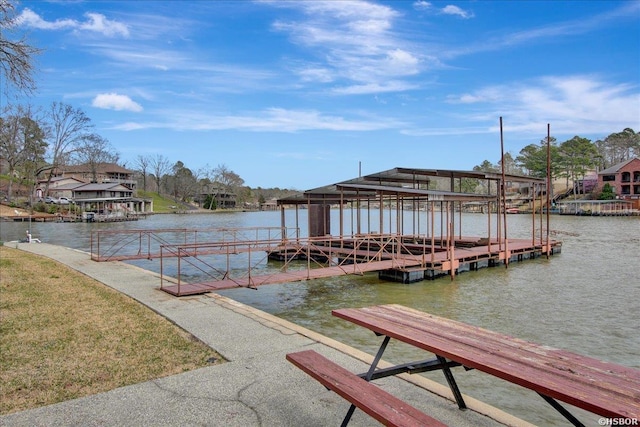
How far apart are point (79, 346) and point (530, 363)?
5744mm

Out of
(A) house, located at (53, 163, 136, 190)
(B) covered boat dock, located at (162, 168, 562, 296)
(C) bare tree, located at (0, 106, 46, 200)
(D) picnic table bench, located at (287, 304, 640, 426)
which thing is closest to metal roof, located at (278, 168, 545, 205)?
(B) covered boat dock, located at (162, 168, 562, 296)

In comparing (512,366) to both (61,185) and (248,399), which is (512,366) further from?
(61,185)

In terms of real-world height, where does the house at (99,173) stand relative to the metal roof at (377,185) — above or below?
above

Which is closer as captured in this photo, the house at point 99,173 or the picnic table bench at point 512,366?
the picnic table bench at point 512,366

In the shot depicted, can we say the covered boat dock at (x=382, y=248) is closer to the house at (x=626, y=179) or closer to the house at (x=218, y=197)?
the house at (x=626, y=179)

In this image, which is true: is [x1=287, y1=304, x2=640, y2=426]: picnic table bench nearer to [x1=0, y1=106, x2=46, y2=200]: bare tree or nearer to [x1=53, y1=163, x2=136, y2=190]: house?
[x1=0, y1=106, x2=46, y2=200]: bare tree

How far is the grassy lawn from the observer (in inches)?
192

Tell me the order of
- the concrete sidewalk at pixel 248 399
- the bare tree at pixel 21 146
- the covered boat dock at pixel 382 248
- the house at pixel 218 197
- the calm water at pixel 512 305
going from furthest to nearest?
1. the house at pixel 218 197
2. the bare tree at pixel 21 146
3. the covered boat dock at pixel 382 248
4. the calm water at pixel 512 305
5. the concrete sidewalk at pixel 248 399

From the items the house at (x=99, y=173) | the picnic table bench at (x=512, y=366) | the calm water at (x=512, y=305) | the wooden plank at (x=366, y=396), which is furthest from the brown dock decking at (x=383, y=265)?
the house at (x=99, y=173)

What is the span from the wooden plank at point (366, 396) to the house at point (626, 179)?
87.5 m

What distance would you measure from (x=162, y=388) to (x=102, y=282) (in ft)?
25.5

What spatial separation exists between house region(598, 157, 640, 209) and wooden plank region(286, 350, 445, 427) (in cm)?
8749

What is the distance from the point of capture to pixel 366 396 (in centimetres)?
335

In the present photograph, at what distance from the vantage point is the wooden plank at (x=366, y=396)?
2986mm
